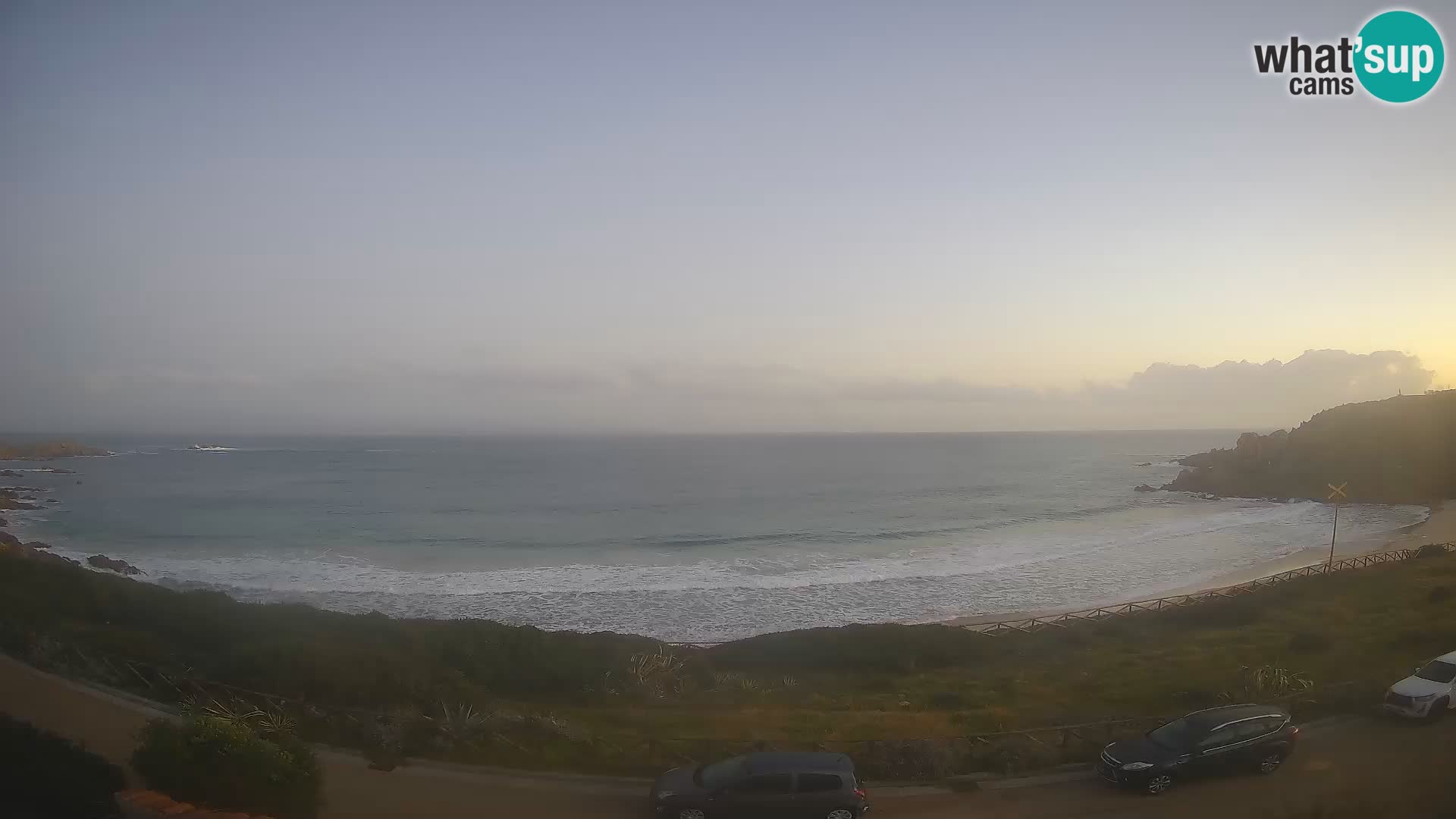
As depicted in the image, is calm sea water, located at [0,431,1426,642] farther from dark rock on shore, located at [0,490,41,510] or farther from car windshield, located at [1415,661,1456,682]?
car windshield, located at [1415,661,1456,682]

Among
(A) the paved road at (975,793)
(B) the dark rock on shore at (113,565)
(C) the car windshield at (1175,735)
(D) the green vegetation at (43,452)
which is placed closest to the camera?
(A) the paved road at (975,793)

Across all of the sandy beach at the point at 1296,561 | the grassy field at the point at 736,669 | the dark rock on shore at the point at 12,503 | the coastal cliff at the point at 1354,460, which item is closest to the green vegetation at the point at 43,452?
the dark rock on shore at the point at 12,503

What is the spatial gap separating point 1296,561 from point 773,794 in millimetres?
46315

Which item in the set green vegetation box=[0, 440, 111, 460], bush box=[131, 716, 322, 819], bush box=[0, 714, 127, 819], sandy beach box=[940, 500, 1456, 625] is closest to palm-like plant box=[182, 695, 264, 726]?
bush box=[0, 714, 127, 819]

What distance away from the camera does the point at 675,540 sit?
53375 millimetres

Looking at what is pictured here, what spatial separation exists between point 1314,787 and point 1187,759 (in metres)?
1.86

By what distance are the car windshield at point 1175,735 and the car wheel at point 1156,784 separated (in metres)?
0.59

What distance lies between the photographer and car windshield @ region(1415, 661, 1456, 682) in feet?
47.6

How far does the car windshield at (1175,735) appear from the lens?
11.8m

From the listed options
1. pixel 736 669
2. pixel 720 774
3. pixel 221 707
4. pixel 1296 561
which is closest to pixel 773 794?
pixel 720 774

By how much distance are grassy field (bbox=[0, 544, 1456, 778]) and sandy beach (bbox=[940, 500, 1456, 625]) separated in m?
5.25

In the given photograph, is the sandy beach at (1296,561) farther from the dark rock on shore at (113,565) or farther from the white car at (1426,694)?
the dark rock on shore at (113,565)

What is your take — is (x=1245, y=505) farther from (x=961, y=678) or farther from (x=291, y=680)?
(x=291, y=680)

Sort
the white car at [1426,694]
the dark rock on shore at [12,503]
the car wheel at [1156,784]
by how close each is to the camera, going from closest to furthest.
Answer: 1. the car wheel at [1156,784]
2. the white car at [1426,694]
3. the dark rock on shore at [12,503]
